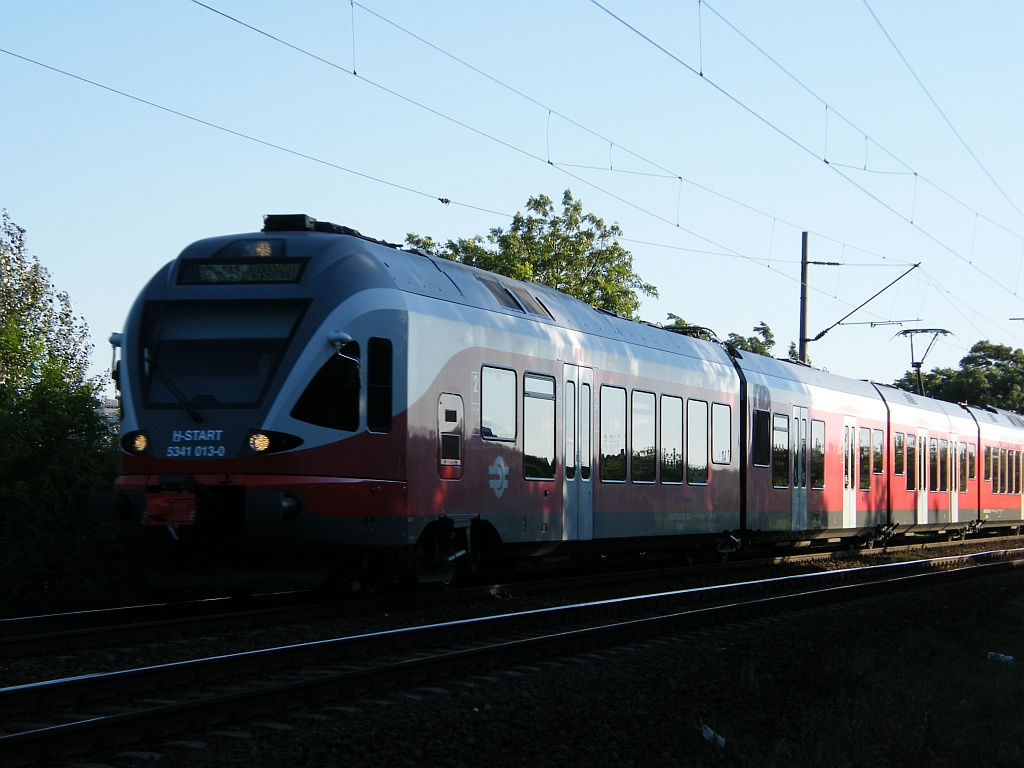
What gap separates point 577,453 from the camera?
15305 millimetres

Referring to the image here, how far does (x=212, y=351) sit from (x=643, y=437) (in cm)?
713

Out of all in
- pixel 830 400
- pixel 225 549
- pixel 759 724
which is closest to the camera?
pixel 759 724

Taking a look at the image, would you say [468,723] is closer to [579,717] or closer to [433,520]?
[579,717]

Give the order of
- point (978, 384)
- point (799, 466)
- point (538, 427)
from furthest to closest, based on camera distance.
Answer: point (978, 384), point (799, 466), point (538, 427)

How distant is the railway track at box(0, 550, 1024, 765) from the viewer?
6418mm

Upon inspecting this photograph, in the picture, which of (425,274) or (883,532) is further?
(883,532)

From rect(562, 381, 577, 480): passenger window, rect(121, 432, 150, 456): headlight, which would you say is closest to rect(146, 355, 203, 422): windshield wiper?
rect(121, 432, 150, 456): headlight

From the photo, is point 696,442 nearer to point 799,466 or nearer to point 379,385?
point 799,466

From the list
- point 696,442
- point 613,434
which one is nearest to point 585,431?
point 613,434

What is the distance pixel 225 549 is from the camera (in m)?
11.4

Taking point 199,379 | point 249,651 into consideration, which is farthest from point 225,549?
point 249,651

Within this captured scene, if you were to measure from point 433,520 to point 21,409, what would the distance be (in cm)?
528

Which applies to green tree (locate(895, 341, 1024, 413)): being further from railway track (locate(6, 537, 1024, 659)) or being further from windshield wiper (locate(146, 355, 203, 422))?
windshield wiper (locate(146, 355, 203, 422))

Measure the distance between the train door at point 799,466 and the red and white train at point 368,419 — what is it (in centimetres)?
504
